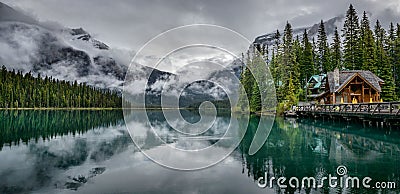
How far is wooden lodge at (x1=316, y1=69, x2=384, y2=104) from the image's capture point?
41.8 meters

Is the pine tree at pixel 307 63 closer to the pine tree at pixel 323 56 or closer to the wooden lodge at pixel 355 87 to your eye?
the pine tree at pixel 323 56

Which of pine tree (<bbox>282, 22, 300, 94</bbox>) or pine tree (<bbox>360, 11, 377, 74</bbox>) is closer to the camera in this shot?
pine tree (<bbox>360, 11, 377, 74</bbox>)

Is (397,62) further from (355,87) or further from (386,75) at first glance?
(355,87)

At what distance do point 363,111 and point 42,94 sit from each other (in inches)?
3961

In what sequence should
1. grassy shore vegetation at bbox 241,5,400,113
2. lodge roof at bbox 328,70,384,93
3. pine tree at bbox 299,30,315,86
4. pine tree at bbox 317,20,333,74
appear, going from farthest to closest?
pine tree at bbox 317,20,333,74 → pine tree at bbox 299,30,315,86 → grassy shore vegetation at bbox 241,5,400,113 → lodge roof at bbox 328,70,384,93

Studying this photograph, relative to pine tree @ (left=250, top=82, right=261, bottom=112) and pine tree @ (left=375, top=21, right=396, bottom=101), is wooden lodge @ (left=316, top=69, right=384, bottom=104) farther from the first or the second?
pine tree @ (left=250, top=82, right=261, bottom=112)

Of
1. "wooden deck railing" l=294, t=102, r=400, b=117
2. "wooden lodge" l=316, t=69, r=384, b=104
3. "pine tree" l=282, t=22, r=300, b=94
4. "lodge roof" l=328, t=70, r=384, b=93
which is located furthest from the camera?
"pine tree" l=282, t=22, r=300, b=94

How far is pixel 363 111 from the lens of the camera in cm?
2820

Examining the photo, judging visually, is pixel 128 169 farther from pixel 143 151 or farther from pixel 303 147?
pixel 303 147

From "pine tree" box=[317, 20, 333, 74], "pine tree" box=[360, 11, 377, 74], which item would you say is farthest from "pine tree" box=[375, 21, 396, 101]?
"pine tree" box=[317, 20, 333, 74]

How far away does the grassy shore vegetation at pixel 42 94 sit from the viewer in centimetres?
9644

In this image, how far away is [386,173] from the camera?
421 inches

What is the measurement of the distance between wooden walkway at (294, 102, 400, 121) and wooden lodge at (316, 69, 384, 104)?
4.54 meters

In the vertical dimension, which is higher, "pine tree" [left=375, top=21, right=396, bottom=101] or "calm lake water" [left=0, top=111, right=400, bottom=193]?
"pine tree" [left=375, top=21, right=396, bottom=101]
